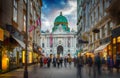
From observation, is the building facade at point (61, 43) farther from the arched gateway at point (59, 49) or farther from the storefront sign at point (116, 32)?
the storefront sign at point (116, 32)

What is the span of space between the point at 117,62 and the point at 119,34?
10.9 ft

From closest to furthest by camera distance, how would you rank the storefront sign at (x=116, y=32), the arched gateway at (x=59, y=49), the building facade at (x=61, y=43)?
the storefront sign at (x=116, y=32) < the building facade at (x=61, y=43) < the arched gateway at (x=59, y=49)

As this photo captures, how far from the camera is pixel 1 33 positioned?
26031 millimetres

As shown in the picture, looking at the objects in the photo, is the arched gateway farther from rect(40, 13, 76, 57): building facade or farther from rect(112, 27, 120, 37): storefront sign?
rect(112, 27, 120, 37): storefront sign

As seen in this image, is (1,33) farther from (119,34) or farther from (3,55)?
(119,34)

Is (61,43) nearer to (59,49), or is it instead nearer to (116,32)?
(59,49)

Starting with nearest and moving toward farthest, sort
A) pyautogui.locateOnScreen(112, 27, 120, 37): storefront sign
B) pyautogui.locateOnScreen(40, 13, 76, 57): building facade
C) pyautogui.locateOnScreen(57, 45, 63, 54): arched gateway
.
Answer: pyautogui.locateOnScreen(112, 27, 120, 37): storefront sign < pyautogui.locateOnScreen(40, 13, 76, 57): building facade < pyautogui.locateOnScreen(57, 45, 63, 54): arched gateway

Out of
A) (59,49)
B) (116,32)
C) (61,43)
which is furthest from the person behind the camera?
(59,49)

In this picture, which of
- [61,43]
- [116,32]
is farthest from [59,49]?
[116,32]

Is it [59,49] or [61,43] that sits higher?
[61,43]

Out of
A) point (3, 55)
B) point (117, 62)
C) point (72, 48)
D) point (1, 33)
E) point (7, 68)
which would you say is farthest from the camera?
point (72, 48)

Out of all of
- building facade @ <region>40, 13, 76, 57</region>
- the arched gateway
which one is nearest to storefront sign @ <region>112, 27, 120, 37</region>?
building facade @ <region>40, 13, 76, 57</region>

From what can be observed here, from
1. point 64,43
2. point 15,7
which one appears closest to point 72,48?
point 64,43

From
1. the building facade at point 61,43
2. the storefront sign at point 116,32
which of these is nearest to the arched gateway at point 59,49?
the building facade at point 61,43
